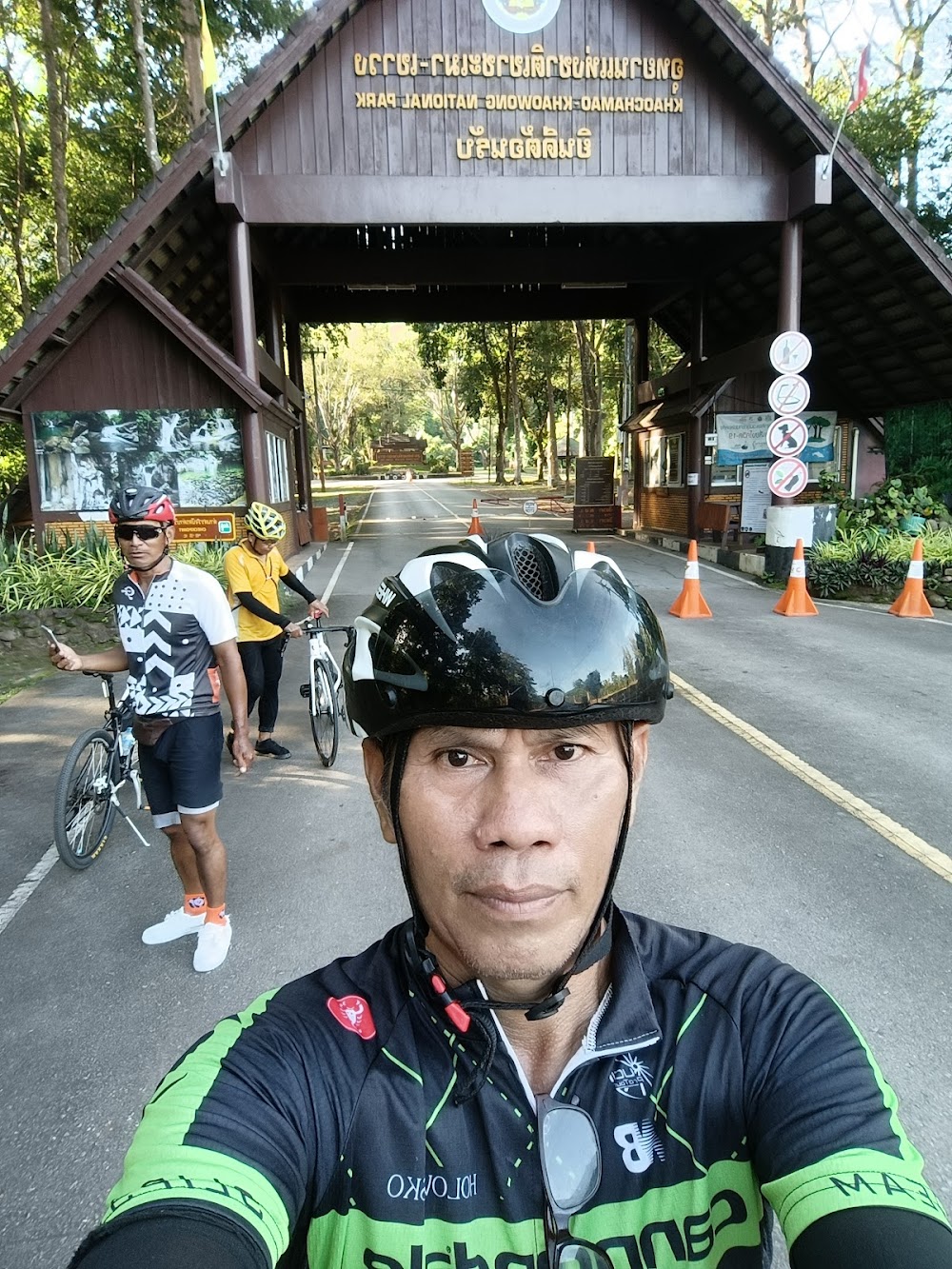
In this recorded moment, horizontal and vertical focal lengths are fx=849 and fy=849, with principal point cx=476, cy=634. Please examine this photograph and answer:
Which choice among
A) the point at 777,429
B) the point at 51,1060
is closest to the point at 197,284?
the point at 777,429

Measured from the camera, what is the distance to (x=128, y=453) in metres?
15.1

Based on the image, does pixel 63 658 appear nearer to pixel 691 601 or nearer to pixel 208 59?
pixel 691 601

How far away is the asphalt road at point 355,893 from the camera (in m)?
2.87

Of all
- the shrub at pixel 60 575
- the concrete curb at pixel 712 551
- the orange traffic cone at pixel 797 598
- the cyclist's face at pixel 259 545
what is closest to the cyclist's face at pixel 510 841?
the cyclist's face at pixel 259 545

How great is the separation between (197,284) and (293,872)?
52.2 ft

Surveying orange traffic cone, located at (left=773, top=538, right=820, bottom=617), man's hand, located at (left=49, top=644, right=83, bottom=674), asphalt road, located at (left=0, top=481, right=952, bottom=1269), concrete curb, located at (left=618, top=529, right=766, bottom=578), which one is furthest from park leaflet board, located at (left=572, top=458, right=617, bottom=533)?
man's hand, located at (left=49, top=644, right=83, bottom=674)

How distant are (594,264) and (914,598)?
1147 cm

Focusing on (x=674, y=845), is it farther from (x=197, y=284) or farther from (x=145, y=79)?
(x=145, y=79)

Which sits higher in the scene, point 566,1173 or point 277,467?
point 277,467

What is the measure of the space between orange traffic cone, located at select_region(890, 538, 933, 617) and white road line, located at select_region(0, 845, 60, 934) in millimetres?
11319

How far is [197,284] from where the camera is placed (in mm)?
17328

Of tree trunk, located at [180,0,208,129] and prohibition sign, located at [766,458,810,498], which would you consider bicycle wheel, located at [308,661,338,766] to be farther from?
tree trunk, located at [180,0,208,129]

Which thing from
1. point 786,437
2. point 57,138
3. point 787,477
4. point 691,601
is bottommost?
point 691,601

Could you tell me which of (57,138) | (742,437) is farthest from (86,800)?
(57,138)
